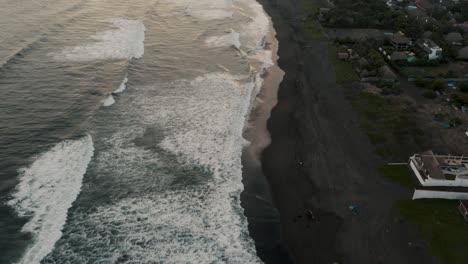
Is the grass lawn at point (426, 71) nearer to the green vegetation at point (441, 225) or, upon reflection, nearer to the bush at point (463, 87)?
the bush at point (463, 87)

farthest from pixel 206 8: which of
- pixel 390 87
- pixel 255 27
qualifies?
pixel 390 87

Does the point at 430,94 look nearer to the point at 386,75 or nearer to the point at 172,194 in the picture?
the point at 386,75

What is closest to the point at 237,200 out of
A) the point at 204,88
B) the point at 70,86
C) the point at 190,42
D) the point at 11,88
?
the point at 204,88

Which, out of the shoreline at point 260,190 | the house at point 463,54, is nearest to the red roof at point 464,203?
the shoreline at point 260,190

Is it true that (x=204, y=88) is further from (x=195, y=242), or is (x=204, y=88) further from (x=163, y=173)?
(x=195, y=242)

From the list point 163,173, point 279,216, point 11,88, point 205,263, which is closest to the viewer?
point 205,263
